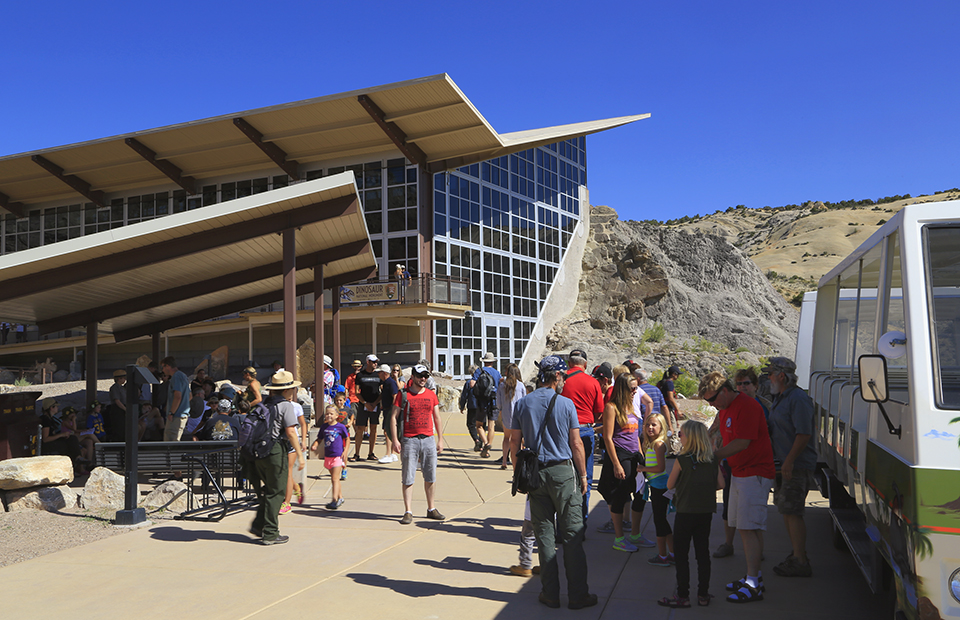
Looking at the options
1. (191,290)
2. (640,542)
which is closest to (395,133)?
(191,290)

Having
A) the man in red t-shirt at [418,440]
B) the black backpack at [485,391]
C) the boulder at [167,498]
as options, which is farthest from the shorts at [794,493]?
the black backpack at [485,391]

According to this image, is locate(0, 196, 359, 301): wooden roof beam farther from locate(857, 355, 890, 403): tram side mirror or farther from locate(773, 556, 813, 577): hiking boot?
locate(857, 355, 890, 403): tram side mirror

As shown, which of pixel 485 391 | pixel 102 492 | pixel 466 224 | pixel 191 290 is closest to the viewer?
pixel 102 492

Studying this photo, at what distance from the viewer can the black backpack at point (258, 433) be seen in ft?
22.7

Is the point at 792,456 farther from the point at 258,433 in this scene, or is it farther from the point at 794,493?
the point at 258,433

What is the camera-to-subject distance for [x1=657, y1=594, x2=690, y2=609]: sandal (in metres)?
5.05

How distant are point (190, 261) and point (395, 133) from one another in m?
13.2

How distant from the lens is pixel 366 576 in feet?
19.5

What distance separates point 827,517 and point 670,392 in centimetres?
339

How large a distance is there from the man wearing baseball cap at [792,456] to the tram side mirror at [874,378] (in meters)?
1.93

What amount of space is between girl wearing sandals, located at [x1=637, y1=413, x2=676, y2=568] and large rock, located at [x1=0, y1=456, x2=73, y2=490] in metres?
7.14

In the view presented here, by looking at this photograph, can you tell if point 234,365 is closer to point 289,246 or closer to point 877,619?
point 289,246

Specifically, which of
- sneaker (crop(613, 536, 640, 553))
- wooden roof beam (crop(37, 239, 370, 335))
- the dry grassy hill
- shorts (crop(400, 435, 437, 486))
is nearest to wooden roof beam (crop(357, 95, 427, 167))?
wooden roof beam (crop(37, 239, 370, 335))

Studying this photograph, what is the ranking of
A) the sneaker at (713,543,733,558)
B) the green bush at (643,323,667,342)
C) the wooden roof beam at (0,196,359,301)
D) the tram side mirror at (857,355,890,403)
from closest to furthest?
the tram side mirror at (857,355,890,403) < the sneaker at (713,543,733,558) < the wooden roof beam at (0,196,359,301) < the green bush at (643,323,667,342)
